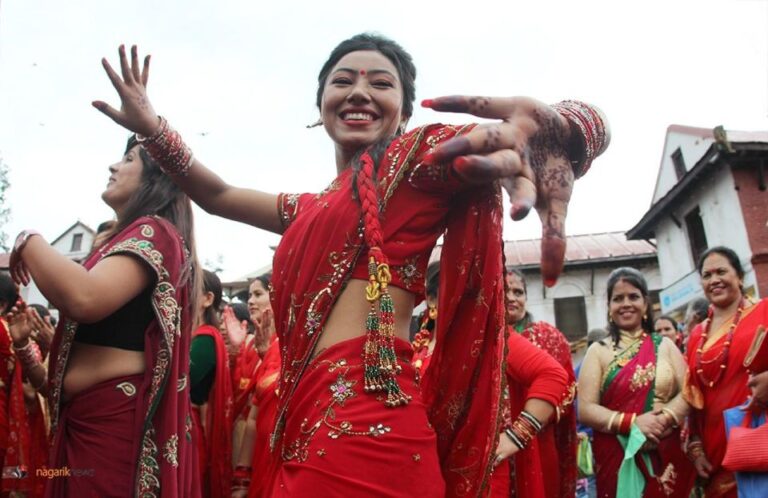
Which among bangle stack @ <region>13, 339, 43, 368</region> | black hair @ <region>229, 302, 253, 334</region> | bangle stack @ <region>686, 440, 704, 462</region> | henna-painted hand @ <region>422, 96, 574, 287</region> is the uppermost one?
black hair @ <region>229, 302, 253, 334</region>

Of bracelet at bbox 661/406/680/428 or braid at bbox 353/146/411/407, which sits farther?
bracelet at bbox 661/406/680/428

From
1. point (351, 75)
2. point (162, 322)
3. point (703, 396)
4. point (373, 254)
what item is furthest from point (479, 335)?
point (703, 396)

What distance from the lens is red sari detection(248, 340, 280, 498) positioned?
11.1 feet

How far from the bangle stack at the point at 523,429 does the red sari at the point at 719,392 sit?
1437mm

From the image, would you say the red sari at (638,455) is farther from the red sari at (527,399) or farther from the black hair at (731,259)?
the black hair at (731,259)

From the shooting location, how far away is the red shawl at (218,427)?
11.6 feet

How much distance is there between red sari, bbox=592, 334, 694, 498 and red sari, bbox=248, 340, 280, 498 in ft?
7.00

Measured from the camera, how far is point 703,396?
3818 millimetres

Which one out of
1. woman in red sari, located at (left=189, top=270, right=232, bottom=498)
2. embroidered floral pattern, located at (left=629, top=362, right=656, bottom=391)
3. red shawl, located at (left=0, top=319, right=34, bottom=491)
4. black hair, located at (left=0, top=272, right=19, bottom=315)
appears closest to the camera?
woman in red sari, located at (left=189, top=270, right=232, bottom=498)

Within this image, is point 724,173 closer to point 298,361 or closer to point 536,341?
point 536,341

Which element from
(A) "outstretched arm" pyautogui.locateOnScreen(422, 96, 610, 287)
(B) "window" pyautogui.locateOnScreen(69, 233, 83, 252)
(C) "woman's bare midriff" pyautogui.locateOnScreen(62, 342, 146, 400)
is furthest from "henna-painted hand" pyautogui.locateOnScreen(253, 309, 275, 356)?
(B) "window" pyautogui.locateOnScreen(69, 233, 83, 252)

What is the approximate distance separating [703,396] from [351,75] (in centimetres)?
336

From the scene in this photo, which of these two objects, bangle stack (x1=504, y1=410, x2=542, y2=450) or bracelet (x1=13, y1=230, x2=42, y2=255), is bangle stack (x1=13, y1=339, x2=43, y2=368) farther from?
bangle stack (x1=504, y1=410, x2=542, y2=450)

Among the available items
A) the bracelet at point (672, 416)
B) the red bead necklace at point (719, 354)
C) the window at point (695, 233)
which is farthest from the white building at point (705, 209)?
the bracelet at point (672, 416)
